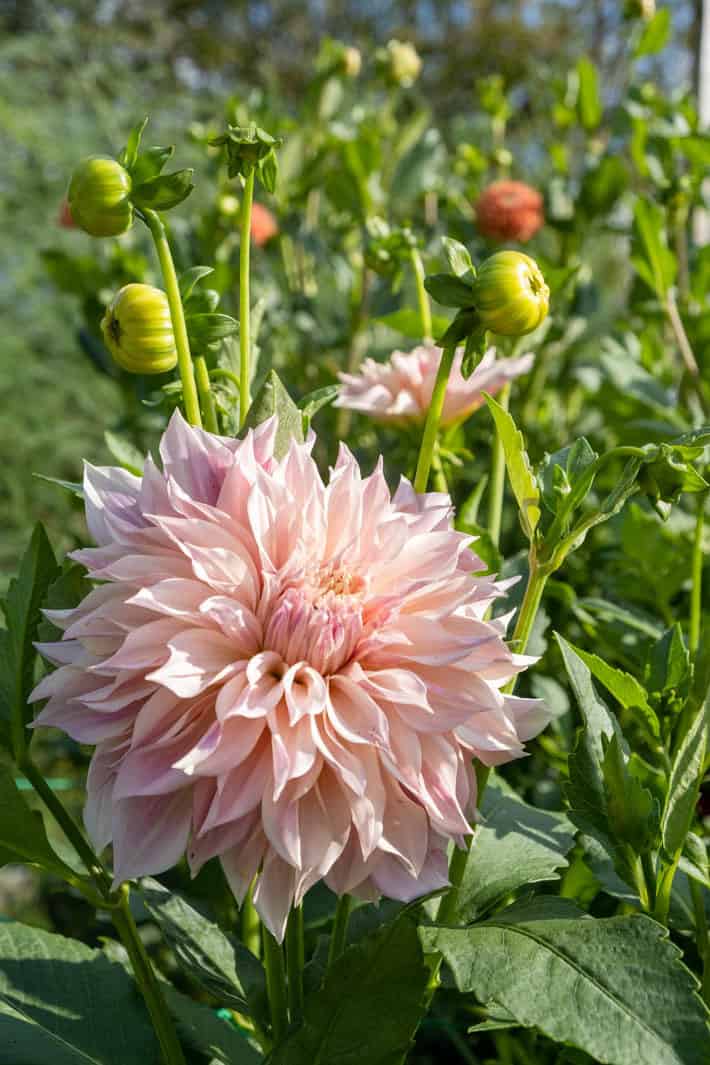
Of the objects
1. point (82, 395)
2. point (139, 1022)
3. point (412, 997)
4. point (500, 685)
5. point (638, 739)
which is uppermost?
point (500, 685)

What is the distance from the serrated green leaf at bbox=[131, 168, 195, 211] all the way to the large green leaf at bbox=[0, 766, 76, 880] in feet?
0.86

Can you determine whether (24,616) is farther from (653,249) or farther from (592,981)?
(653,249)

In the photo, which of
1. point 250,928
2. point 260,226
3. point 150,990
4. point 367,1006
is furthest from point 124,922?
point 260,226

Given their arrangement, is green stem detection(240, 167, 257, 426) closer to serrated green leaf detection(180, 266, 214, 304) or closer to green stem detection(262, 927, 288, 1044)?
serrated green leaf detection(180, 266, 214, 304)

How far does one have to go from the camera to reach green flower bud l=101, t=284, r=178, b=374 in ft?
1.67

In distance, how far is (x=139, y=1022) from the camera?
1.87 ft

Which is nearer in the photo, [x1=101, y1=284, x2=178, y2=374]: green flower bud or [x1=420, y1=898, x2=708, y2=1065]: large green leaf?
[x1=420, y1=898, x2=708, y2=1065]: large green leaf

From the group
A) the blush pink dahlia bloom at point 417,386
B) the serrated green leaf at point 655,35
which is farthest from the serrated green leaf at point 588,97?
the blush pink dahlia bloom at point 417,386

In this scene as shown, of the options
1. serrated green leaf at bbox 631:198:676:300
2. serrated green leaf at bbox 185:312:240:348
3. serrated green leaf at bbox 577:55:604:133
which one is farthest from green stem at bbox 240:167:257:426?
serrated green leaf at bbox 577:55:604:133

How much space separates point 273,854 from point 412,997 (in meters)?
0.09

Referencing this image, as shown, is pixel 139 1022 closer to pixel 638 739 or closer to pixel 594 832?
pixel 594 832

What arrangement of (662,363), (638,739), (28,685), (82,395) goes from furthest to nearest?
(82,395) < (662,363) < (638,739) < (28,685)

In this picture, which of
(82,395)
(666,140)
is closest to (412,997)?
(666,140)

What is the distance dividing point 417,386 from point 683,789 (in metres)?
0.34
